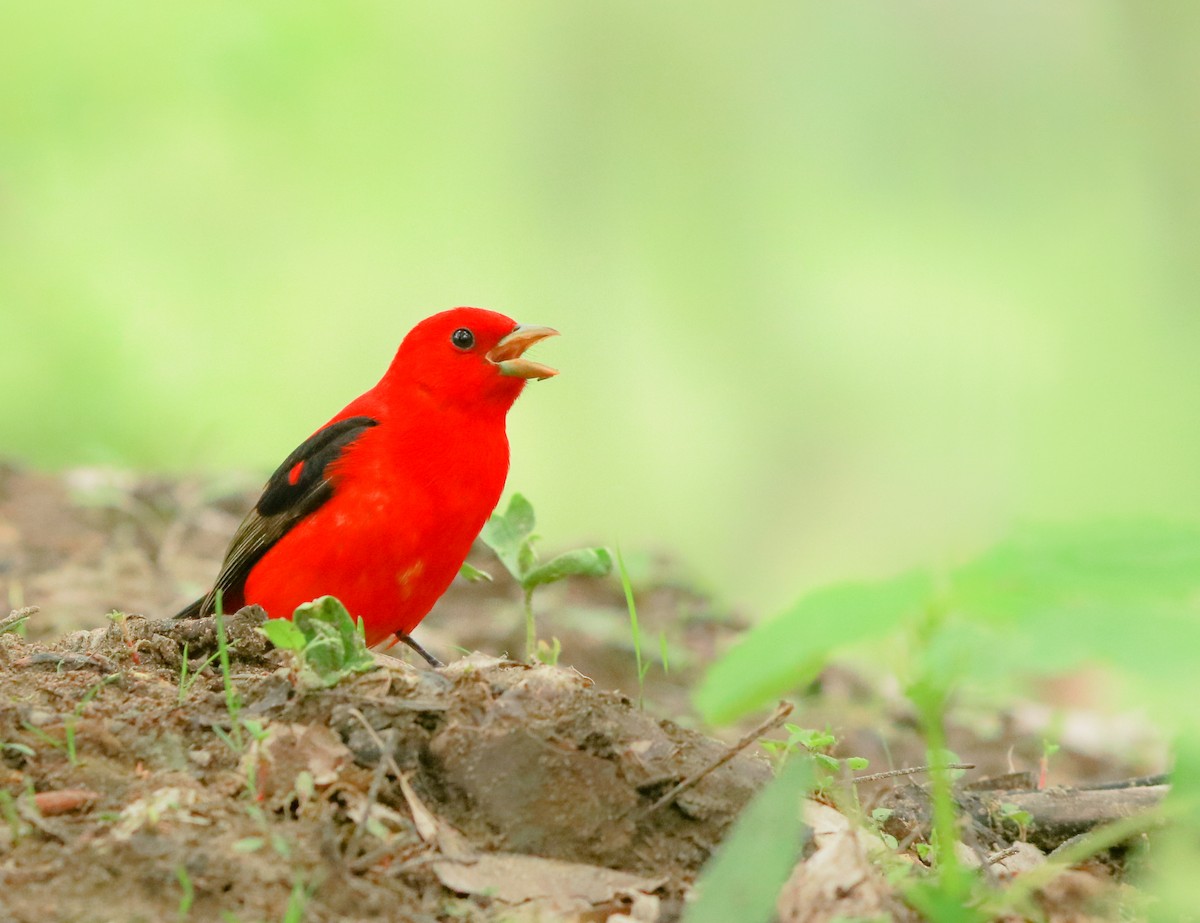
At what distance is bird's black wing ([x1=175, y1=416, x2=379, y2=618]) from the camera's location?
Answer: 393cm

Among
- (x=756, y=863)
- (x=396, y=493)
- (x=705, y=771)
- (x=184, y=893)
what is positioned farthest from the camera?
(x=396, y=493)

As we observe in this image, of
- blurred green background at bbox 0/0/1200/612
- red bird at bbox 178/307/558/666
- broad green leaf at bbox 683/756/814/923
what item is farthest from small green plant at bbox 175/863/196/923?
blurred green background at bbox 0/0/1200/612

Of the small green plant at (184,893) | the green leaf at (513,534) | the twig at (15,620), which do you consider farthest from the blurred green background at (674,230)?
the small green plant at (184,893)

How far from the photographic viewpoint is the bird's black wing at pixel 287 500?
3930 mm

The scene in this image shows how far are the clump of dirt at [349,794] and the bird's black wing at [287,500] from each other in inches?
58.3

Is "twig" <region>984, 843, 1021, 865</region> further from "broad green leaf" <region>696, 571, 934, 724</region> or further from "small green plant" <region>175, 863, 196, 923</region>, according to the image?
"small green plant" <region>175, 863, 196, 923</region>

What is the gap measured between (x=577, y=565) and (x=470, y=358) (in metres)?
1.30

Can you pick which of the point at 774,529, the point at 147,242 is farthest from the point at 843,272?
the point at 147,242

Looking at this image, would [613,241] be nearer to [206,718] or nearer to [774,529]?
[774,529]

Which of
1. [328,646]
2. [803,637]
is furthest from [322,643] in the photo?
[803,637]

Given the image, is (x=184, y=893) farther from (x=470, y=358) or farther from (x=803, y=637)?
(x=470, y=358)

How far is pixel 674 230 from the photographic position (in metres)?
13.3

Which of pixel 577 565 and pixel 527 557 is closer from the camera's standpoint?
pixel 577 565

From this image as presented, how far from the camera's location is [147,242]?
12.0 metres
